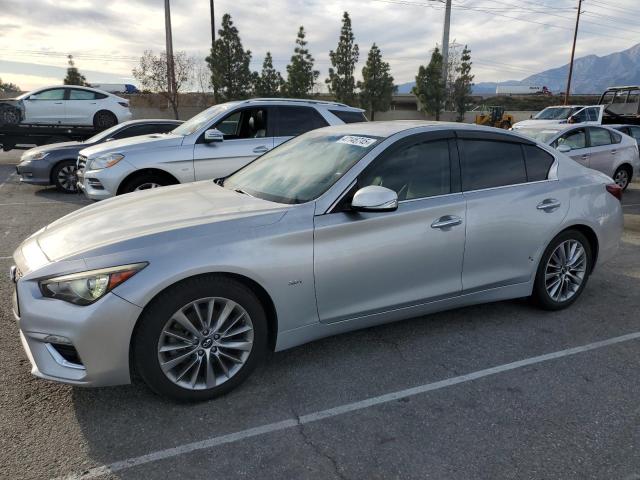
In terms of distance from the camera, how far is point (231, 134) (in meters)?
7.92

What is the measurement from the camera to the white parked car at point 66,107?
14.3 metres

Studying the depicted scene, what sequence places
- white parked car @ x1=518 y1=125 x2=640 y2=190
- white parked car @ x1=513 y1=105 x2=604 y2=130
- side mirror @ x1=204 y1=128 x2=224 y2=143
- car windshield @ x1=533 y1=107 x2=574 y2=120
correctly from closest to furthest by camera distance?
side mirror @ x1=204 y1=128 x2=224 y2=143
white parked car @ x1=518 y1=125 x2=640 y2=190
white parked car @ x1=513 y1=105 x2=604 y2=130
car windshield @ x1=533 y1=107 x2=574 y2=120

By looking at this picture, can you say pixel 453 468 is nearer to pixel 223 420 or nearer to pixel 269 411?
pixel 269 411

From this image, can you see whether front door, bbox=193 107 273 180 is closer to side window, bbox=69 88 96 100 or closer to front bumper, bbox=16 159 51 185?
front bumper, bbox=16 159 51 185

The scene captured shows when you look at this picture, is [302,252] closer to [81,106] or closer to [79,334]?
[79,334]

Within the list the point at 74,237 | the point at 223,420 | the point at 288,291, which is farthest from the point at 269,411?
the point at 74,237

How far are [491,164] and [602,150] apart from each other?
27.4 ft

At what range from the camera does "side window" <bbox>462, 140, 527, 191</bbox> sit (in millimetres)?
3895

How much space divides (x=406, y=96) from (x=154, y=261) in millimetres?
76373

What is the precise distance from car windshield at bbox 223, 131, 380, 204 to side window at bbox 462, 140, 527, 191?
80cm

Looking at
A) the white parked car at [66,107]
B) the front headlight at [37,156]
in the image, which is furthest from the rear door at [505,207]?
the white parked car at [66,107]

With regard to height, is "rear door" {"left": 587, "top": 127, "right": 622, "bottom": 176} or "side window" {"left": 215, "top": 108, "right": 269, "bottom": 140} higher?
"side window" {"left": 215, "top": 108, "right": 269, "bottom": 140}

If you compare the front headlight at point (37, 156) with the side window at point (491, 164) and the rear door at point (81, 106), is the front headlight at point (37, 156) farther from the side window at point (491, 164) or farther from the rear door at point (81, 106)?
the side window at point (491, 164)

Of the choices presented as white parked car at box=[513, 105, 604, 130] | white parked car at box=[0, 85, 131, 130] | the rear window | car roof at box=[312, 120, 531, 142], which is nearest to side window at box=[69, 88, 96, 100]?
white parked car at box=[0, 85, 131, 130]
